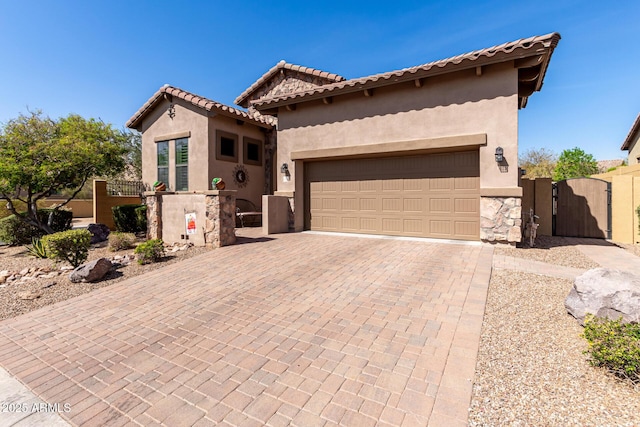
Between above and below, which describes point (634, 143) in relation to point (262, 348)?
above

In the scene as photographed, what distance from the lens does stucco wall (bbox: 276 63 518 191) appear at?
7.70m

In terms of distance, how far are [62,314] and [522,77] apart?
11.3 meters

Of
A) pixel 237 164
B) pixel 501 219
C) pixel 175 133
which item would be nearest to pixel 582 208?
pixel 501 219

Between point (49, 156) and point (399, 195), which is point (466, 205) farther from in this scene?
point (49, 156)

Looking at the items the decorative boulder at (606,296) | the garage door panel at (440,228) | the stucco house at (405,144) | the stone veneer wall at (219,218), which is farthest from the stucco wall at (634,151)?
the stone veneer wall at (219,218)

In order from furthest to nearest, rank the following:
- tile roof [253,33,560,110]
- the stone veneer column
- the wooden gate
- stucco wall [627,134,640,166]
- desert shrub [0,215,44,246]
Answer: stucco wall [627,134,640,166], desert shrub [0,215,44,246], the wooden gate, the stone veneer column, tile roof [253,33,560,110]

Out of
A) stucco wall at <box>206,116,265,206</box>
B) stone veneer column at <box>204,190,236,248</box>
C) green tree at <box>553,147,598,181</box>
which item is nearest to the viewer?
stone veneer column at <box>204,190,236,248</box>

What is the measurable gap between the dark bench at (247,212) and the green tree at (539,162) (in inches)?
1127

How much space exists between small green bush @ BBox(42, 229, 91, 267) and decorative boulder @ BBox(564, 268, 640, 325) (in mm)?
9505

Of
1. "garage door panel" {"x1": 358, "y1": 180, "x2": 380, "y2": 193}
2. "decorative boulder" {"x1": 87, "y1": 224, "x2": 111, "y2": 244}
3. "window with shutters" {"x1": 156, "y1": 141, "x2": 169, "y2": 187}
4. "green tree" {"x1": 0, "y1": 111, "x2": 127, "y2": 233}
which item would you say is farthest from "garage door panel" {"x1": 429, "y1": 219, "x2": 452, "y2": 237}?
"green tree" {"x1": 0, "y1": 111, "x2": 127, "y2": 233}

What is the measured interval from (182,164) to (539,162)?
36.7 metres

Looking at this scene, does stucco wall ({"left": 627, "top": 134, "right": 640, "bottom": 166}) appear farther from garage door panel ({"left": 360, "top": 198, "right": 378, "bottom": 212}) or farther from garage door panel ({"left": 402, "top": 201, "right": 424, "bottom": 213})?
garage door panel ({"left": 360, "top": 198, "right": 378, "bottom": 212})

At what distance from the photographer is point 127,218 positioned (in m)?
12.3

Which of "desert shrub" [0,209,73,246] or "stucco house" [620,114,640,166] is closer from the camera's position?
"desert shrub" [0,209,73,246]
